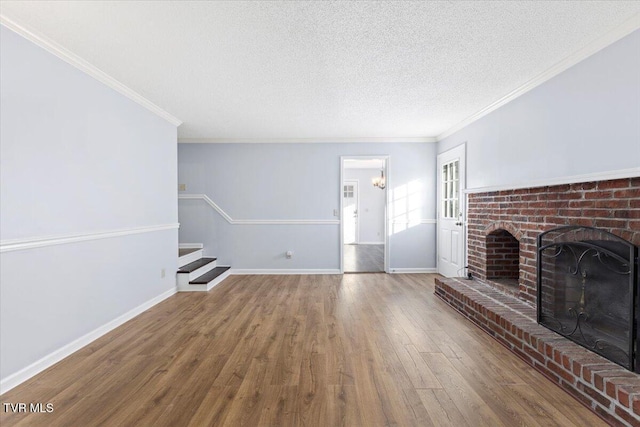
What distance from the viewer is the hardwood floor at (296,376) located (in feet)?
5.85

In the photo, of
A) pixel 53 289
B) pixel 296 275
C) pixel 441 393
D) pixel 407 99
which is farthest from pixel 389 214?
pixel 53 289

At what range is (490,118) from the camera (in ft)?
12.6

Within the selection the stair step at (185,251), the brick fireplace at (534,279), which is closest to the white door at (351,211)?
the stair step at (185,251)

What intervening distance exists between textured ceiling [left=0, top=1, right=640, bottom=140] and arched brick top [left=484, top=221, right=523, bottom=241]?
4.59ft

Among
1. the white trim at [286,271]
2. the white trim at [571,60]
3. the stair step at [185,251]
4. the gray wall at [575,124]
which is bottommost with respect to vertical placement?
the white trim at [286,271]

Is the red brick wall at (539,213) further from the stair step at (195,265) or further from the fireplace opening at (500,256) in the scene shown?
the stair step at (195,265)

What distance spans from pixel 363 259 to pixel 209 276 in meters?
3.48

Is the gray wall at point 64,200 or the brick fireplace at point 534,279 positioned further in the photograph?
the gray wall at point 64,200

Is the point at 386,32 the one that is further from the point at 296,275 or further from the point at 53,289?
the point at 296,275

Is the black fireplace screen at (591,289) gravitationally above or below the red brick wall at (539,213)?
below

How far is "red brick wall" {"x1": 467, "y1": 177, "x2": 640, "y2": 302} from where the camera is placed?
2092 millimetres

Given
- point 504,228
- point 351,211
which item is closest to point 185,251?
point 504,228

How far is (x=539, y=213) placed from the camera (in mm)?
2928

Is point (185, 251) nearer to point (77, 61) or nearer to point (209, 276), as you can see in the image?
point (209, 276)
